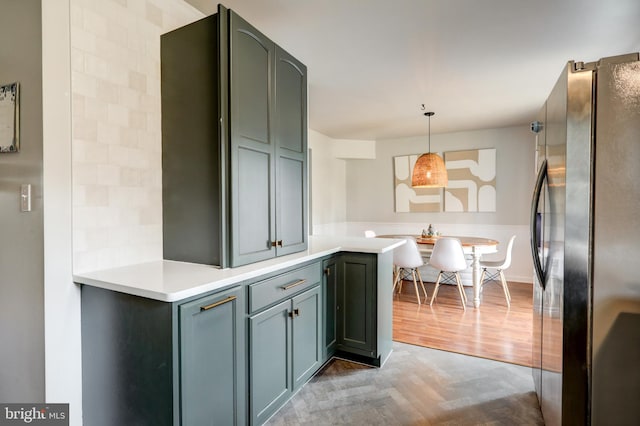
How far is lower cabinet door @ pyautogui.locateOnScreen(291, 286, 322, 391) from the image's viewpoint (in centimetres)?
198

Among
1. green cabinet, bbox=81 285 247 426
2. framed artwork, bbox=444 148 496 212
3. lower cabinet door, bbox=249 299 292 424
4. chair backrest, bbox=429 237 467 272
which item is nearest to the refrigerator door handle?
lower cabinet door, bbox=249 299 292 424

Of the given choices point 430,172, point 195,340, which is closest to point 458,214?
point 430,172

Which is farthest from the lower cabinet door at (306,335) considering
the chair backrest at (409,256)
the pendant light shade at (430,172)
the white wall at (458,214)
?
the white wall at (458,214)

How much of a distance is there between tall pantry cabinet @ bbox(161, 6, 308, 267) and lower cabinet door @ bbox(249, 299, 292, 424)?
0.33 meters

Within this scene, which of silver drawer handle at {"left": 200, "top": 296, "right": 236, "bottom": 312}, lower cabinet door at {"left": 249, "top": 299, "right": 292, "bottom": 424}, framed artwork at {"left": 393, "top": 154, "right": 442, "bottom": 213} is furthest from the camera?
framed artwork at {"left": 393, "top": 154, "right": 442, "bottom": 213}

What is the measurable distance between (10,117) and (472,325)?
150 inches

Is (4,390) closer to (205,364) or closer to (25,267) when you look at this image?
(25,267)

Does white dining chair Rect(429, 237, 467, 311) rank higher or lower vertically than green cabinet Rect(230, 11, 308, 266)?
lower

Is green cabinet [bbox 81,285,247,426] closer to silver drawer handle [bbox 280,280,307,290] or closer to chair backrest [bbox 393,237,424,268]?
silver drawer handle [bbox 280,280,307,290]

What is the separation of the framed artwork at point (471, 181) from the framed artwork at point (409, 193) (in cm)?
19

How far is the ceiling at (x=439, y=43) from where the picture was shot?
76.6 inches

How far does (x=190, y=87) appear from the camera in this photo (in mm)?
1779

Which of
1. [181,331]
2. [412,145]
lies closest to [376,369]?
[181,331]

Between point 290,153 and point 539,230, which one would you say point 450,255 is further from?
point 290,153
